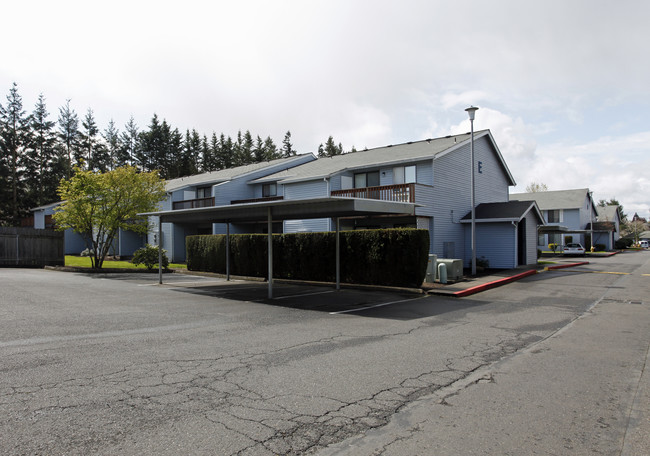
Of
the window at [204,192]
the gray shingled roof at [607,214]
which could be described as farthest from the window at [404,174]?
the gray shingled roof at [607,214]

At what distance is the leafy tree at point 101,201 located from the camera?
74.8 feet

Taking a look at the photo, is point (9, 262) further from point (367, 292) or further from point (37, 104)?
point (37, 104)

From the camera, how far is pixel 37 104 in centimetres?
5422

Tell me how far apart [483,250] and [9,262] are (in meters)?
28.7

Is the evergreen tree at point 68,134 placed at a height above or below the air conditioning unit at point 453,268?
above

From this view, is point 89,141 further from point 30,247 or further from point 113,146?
point 30,247

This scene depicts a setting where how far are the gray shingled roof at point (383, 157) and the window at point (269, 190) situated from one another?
5.30ft

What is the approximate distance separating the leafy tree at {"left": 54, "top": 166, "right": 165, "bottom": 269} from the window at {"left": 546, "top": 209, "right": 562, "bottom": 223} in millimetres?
47474

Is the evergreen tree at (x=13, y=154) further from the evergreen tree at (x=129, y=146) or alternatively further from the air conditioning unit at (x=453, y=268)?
the air conditioning unit at (x=453, y=268)

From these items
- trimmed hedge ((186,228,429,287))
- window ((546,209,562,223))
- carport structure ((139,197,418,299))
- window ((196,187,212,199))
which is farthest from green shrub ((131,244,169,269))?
window ((546,209,562,223))

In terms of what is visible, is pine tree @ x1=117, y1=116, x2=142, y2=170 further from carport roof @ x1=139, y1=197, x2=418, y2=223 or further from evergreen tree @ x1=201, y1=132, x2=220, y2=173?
carport roof @ x1=139, y1=197, x2=418, y2=223

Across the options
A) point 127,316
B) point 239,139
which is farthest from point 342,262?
point 239,139


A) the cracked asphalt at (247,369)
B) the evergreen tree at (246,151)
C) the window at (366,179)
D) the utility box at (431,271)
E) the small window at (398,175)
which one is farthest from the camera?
the evergreen tree at (246,151)

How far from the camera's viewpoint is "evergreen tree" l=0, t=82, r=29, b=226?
48.6m
